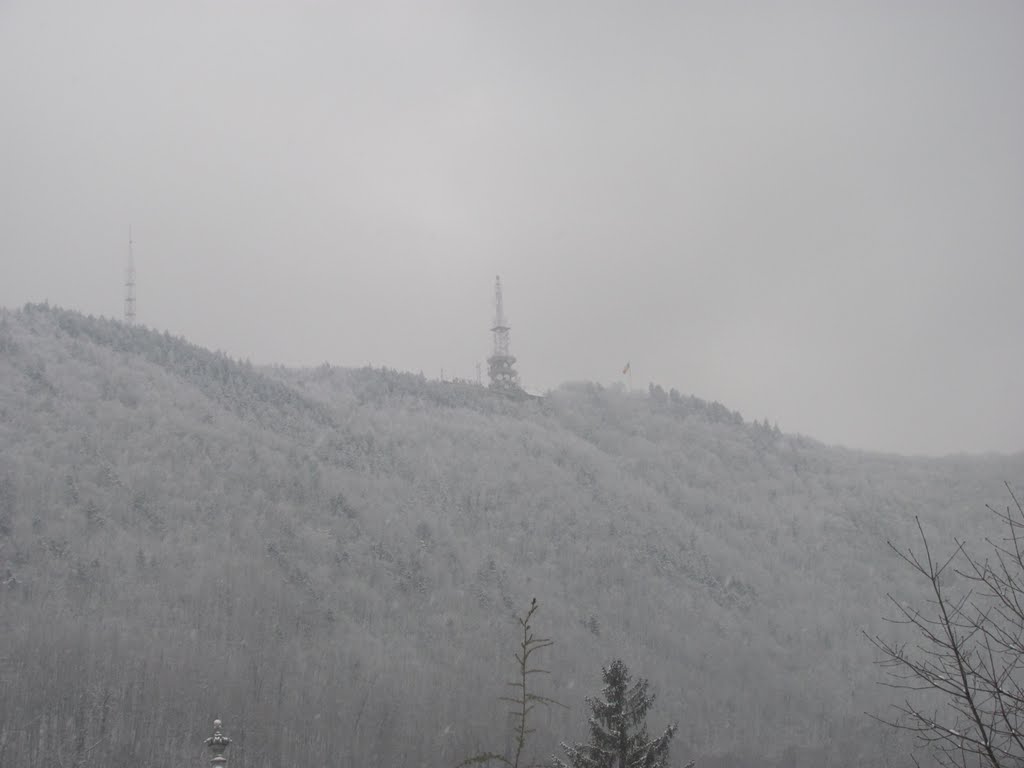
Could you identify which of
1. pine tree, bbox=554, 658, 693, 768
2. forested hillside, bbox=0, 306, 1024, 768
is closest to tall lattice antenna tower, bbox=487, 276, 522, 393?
forested hillside, bbox=0, 306, 1024, 768

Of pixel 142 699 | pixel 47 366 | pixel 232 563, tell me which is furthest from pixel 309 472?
pixel 142 699

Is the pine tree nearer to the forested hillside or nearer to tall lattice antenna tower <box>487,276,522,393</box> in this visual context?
the forested hillside

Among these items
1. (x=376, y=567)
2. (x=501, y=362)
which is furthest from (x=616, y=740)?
(x=501, y=362)

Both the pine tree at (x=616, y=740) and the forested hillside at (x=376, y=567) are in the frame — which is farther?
the forested hillside at (x=376, y=567)

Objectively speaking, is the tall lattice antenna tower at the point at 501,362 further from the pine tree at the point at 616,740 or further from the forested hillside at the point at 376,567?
the pine tree at the point at 616,740

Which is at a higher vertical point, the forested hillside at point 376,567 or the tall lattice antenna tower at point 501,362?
the tall lattice antenna tower at point 501,362

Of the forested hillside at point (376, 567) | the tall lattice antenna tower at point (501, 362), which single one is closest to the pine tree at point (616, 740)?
the forested hillside at point (376, 567)

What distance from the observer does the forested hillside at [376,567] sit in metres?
39.1

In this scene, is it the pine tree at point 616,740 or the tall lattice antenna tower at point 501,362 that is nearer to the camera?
the pine tree at point 616,740

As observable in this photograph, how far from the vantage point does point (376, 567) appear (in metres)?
56.6

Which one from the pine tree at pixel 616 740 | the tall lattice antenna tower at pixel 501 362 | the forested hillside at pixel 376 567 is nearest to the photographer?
the pine tree at pixel 616 740

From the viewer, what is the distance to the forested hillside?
39062 mm

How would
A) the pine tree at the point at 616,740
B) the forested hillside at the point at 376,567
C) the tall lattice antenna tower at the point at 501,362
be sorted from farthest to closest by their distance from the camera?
the tall lattice antenna tower at the point at 501,362, the forested hillside at the point at 376,567, the pine tree at the point at 616,740

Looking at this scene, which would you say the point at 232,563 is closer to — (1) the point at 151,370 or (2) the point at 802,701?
(1) the point at 151,370
